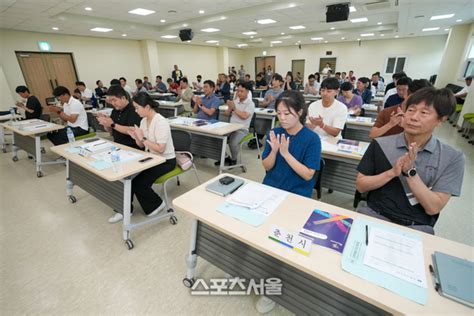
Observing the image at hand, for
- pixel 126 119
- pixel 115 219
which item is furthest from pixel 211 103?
pixel 115 219

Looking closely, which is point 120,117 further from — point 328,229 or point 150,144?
point 328,229

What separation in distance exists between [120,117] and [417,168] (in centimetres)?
293

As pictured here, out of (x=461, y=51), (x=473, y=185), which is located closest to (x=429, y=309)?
(x=473, y=185)

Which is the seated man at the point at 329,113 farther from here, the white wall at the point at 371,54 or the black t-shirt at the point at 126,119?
the white wall at the point at 371,54

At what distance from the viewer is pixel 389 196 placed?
1.38m

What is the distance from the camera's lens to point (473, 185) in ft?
10.2

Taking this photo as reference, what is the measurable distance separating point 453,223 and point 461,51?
9.86 metres

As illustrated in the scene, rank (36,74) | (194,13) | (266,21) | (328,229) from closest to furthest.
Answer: (328,229), (194,13), (266,21), (36,74)

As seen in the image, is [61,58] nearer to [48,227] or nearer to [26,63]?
[26,63]

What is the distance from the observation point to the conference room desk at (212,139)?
317 centimetres

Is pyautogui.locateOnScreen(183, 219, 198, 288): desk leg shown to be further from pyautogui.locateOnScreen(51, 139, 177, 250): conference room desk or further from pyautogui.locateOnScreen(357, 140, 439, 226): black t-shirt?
pyautogui.locateOnScreen(357, 140, 439, 226): black t-shirt

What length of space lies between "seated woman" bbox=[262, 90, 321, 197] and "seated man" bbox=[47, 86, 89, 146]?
11.6ft

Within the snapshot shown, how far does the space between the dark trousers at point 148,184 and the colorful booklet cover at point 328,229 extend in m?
1.73

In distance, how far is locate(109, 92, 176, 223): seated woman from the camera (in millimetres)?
2281
